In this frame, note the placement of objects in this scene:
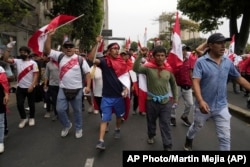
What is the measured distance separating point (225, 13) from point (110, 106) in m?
23.5

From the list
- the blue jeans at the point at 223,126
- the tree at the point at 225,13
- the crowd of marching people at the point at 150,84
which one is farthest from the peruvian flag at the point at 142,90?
the tree at the point at 225,13

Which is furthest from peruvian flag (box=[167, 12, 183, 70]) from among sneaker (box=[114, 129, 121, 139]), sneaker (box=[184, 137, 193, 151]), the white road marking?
the white road marking

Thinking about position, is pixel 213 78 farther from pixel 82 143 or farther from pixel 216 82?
pixel 82 143

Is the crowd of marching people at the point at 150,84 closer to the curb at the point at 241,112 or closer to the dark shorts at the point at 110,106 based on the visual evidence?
the dark shorts at the point at 110,106

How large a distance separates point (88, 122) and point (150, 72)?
3152 mm

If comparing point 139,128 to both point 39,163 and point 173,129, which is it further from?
point 39,163

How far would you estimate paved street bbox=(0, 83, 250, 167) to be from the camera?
18.5 feet

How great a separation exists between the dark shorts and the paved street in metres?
0.54

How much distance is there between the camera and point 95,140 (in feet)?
22.4

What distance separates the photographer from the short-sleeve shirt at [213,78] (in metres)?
4.82

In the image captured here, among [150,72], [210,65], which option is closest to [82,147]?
[150,72]

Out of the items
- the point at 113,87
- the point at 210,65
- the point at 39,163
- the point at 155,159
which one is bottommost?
the point at 39,163

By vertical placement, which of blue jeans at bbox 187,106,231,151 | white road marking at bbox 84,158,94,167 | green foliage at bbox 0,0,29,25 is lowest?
white road marking at bbox 84,158,94,167

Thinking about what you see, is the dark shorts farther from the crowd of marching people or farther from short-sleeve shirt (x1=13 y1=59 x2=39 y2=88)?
short-sleeve shirt (x1=13 y1=59 x2=39 y2=88)
